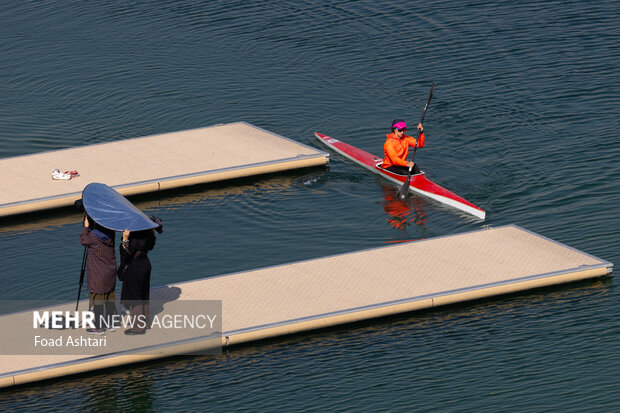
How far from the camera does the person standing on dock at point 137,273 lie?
14.7 m

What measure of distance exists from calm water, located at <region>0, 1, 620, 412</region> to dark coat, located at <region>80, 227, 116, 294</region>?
137 cm

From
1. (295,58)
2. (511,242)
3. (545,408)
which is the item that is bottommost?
(545,408)

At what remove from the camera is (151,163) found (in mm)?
22938

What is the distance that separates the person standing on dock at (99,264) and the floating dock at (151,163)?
6.75m

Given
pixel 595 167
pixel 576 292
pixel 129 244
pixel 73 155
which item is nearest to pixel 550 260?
pixel 576 292

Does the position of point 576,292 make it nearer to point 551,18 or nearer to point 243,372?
point 243,372

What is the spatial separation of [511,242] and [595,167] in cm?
502

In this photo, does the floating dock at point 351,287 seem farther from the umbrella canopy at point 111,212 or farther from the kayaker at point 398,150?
the kayaker at point 398,150

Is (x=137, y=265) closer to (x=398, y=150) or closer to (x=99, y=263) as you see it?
(x=99, y=263)

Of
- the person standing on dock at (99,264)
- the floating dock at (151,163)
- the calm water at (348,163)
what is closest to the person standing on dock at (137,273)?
the person standing on dock at (99,264)

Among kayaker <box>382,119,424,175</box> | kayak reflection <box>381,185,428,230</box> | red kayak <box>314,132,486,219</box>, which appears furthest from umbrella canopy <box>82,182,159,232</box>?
kayaker <box>382,119,424,175</box>

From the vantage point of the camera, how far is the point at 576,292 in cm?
1711

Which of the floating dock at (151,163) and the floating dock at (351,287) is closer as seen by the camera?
the floating dock at (351,287)

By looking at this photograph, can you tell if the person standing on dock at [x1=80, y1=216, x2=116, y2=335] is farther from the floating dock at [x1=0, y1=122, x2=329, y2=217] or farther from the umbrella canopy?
the floating dock at [x1=0, y1=122, x2=329, y2=217]
